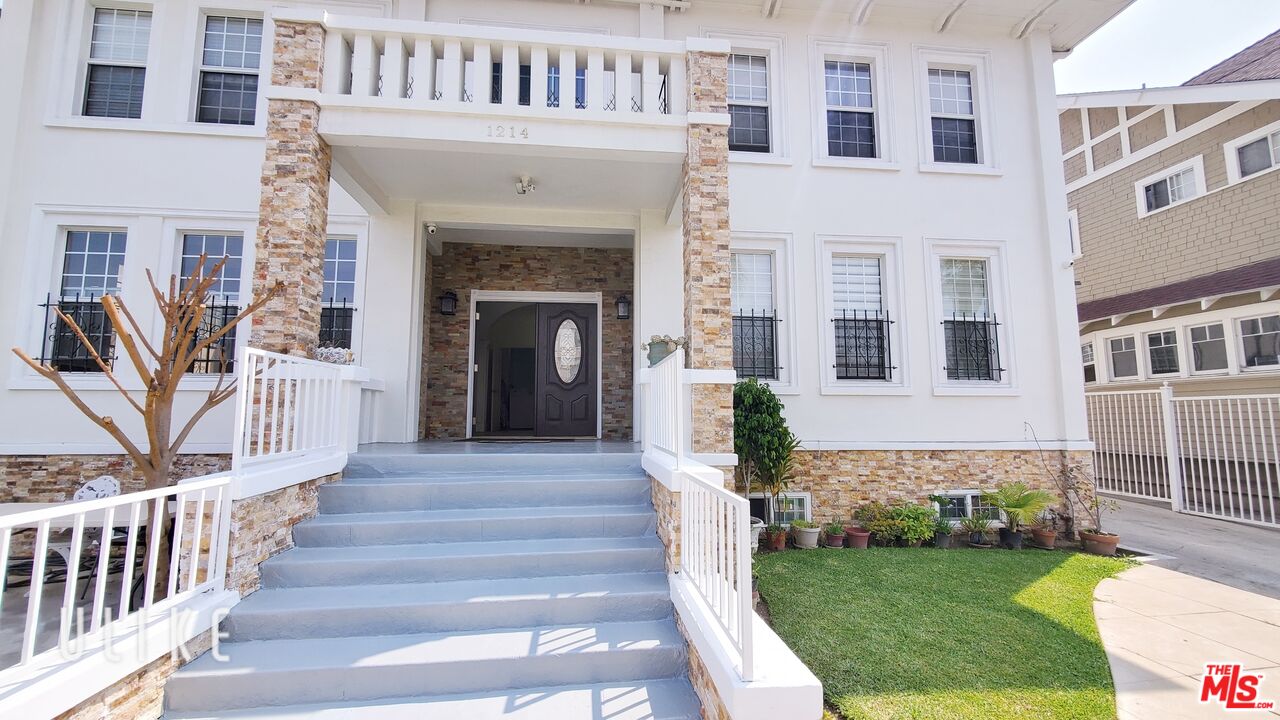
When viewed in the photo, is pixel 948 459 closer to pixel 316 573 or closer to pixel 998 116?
pixel 998 116

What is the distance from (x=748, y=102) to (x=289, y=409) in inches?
249

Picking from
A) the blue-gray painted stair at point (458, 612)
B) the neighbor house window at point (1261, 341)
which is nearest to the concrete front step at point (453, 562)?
the blue-gray painted stair at point (458, 612)

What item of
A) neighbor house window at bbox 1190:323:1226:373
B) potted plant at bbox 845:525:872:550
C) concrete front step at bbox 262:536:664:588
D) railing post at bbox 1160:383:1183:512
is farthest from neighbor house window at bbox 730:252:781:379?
neighbor house window at bbox 1190:323:1226:373

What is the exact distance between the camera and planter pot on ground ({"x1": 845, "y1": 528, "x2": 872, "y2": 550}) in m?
6.09

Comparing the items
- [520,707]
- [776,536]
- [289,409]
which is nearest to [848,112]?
[776,536]

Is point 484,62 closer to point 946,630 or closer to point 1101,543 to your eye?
point 946,630

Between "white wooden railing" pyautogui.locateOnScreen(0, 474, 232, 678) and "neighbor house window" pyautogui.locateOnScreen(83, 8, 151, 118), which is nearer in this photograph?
"white wooden railing" pyautogui.locateOnScreen(0, 474, 232, 678)

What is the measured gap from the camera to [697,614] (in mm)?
2928

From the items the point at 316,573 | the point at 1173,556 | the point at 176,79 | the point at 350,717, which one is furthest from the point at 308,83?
the point at 1173,556

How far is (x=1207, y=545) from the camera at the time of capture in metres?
5.95

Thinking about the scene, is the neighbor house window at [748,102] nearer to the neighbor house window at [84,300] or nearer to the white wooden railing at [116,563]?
the white wooden railing at [116,563]

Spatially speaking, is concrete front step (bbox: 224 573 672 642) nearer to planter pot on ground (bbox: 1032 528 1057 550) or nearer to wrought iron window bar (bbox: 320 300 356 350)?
wrought iron window bar (bbox: 320 300 356 350)

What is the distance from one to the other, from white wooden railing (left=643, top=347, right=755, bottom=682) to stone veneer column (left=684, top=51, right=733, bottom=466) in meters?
0.22

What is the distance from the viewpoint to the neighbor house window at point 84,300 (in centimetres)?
595
